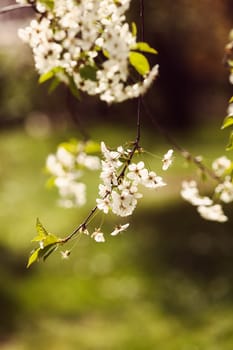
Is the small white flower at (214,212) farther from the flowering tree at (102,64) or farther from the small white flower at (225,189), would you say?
the flowering tree at (102,64)

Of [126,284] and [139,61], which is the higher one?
[126,284]

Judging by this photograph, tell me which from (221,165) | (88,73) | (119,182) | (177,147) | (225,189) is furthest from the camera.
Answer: (221,165)

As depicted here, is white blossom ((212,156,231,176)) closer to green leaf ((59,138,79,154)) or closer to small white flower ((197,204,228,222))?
small white flower ((197,204,228,222))

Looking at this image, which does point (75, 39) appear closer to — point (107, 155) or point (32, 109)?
point (107, 155)

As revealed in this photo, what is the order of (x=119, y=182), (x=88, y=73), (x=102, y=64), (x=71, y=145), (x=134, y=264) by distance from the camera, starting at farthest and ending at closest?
(x=134, y=264)
(x=71, y=145)
(x=88, y=73)
(x=102, y=64)
(x=119, y=182)

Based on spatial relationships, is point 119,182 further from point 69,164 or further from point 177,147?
point 69,164

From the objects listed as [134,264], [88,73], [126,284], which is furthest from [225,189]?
[134,264]
